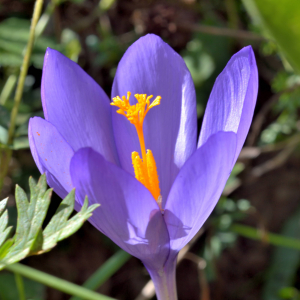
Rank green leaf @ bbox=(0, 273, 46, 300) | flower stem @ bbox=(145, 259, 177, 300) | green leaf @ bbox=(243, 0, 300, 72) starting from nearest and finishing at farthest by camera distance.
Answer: green leaf @ bbox=(243, 0, 300, 72)
flower stem @ bbox=(145, 259, 177, 300)
green leaf @ bbox=(0, 273, 46, 300)

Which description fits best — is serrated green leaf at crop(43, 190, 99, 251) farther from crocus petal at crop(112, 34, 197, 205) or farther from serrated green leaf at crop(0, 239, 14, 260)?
crocus petal at crop(112, 34, 197, 205)

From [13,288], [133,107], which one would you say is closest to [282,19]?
[133,107]

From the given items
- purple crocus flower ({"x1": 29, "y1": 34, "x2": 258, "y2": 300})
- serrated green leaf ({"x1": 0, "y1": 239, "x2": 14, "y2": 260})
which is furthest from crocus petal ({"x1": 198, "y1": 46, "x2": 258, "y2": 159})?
serrated green leaf ({"x1": 0, "y1": 239, "x2": 14, "y2": 260})

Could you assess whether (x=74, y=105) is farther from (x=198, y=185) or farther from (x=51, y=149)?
(x=198, y=185)

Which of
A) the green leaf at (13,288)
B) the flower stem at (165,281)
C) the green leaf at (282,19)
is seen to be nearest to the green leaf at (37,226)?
the flower stem at (165,281)

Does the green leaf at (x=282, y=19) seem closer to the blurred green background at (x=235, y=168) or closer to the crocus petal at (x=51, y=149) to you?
the crocus petal at (x=51, y=149)

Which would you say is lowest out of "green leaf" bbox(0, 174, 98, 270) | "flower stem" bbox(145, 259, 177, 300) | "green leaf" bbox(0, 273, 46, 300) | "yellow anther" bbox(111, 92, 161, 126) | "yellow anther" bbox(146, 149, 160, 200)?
"green leaf" bbox(0, 273, 46, 300)

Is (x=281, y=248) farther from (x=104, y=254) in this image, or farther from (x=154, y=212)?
(x=154, y=212)
